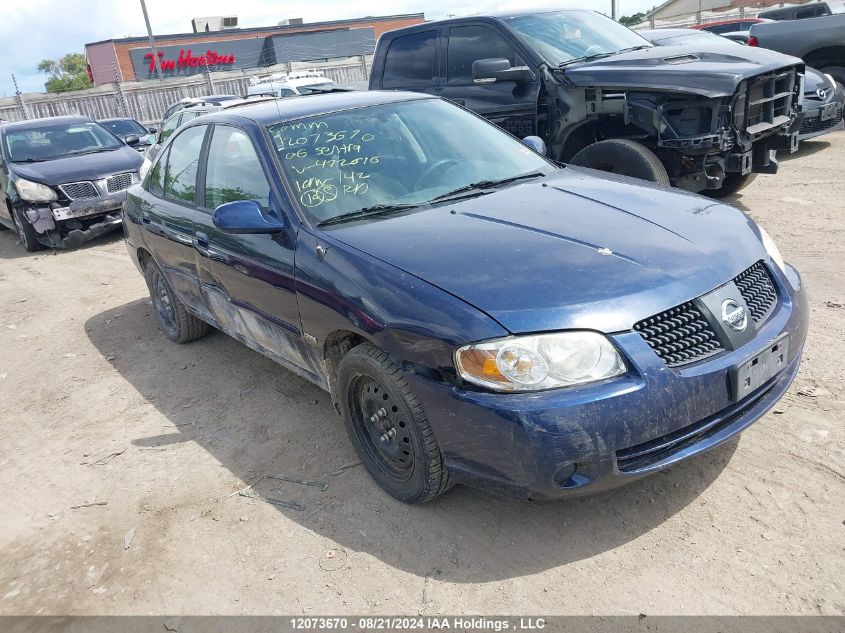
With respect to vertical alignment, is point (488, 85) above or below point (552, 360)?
above

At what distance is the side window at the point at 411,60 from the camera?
25.1 feet

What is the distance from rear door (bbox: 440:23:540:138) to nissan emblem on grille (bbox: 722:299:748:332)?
4.38m

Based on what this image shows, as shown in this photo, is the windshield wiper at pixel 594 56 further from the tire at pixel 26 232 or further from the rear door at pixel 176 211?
the tire at pixel 26 232

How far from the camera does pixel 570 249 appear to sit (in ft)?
9.62

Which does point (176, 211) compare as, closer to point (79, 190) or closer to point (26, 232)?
point (79, 190)

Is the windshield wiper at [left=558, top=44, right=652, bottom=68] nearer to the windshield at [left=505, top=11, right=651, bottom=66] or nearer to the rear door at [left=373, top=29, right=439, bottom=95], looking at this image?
the windshield at [left=505, top=11, right=651, bottom=66]

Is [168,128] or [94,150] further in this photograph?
[168,128]

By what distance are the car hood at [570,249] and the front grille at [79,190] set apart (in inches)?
293

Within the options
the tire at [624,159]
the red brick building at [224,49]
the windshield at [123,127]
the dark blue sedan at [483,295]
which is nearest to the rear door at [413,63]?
the tire at [624,159]

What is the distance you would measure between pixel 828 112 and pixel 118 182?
9104 mm

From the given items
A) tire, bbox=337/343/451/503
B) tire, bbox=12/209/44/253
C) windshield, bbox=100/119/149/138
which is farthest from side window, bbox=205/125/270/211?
windshield, bbox=100/119/149/138

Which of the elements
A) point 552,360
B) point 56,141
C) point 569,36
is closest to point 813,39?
point 569,36

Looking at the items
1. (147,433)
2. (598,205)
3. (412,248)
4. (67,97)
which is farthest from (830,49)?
(67,97)

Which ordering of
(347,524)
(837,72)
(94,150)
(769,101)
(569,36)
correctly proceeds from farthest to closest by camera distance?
(94,150) → (837,72) → (569,36) → (769,101) → (347,524)
